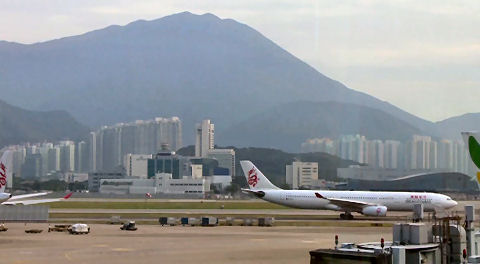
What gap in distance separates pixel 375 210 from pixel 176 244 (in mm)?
36773

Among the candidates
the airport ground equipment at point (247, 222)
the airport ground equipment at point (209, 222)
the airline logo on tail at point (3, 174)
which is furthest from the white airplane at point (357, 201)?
the airline logo on tail at point (3, 174)

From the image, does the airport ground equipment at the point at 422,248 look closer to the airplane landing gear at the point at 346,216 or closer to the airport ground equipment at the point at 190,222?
the airport ground equipment at the point at 190,222

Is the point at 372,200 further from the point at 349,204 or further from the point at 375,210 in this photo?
the point at 349,204

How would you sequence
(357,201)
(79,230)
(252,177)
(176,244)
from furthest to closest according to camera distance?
(252,177) → (357,201) → (79,230) → (176,244)

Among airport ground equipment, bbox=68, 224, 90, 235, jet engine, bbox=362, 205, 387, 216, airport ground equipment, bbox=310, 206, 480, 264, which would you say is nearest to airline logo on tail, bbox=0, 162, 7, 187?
airport ground equipment, bbox=68, 224, 90, 235

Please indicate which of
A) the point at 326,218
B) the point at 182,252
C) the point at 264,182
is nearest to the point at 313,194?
the point at 326,218

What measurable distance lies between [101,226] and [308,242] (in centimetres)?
2416

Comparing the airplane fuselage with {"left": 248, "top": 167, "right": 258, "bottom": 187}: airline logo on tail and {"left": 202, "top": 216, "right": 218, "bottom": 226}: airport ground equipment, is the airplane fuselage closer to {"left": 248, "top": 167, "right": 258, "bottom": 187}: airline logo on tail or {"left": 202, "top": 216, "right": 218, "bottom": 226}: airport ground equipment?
{"left": 248, "top": 167, "right": 258, "bottom": 187}: airline logo on tail

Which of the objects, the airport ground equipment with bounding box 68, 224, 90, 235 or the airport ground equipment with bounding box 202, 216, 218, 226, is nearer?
the airport ground equipment with bounding box 68, 224, 90, 235

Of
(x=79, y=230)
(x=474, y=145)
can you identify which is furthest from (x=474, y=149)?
(x=79, y=230)

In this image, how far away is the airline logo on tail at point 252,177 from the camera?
310 ft

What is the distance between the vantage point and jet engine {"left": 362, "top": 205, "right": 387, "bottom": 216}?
80881 millimetres

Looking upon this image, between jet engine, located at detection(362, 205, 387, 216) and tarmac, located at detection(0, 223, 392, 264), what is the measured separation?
13.1m

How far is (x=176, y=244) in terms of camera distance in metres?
49.6
